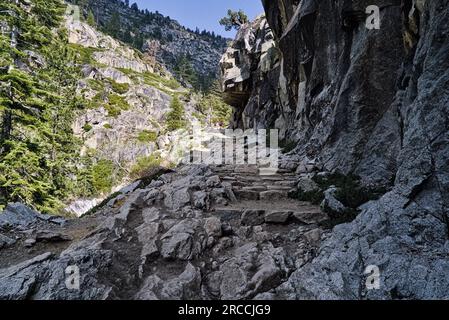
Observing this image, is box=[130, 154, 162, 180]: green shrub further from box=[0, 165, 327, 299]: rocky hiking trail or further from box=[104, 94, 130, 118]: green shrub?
box=[104, 94, 130, 118]: green shrub

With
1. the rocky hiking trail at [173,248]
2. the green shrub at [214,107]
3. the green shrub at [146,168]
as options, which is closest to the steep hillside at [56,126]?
the green shrub at [146,168]

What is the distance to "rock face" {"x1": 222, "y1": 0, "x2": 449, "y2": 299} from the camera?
209 inches

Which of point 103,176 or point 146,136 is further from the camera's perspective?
point 146,136

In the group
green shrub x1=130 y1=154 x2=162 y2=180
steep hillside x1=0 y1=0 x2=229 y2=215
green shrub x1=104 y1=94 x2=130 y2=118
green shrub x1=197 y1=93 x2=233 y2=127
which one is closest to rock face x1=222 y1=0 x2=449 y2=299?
green shrub x1=130 y1=154 x2=162 y2=180

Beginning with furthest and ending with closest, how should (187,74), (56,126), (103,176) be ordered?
(187,74)
(103,176)
(56,126)

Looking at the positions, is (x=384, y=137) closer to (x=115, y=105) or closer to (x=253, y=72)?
(x=253, y=72)

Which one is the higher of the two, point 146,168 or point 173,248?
point 146,168

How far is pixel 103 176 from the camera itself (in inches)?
1762

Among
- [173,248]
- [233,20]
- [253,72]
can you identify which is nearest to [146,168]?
[253,72]

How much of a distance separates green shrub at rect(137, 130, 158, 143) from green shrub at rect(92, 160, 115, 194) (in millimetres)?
19305

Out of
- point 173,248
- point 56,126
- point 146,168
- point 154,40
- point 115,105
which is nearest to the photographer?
point 173,248

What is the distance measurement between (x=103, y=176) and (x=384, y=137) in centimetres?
4400

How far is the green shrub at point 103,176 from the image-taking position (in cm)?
4200
